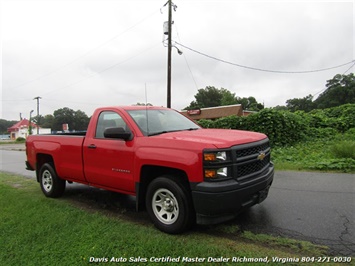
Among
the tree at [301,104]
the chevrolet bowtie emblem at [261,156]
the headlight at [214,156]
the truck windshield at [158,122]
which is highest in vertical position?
the tree at [301,104]

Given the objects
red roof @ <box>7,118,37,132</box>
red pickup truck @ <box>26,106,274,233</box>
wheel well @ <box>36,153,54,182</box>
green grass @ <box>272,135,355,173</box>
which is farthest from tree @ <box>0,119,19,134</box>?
red pickup truck @ <box>26,106,274,233</box>

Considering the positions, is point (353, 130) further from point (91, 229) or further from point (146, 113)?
point (91, 229)

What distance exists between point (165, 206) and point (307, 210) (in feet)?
7.90

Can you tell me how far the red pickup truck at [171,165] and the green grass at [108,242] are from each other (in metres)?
0.30

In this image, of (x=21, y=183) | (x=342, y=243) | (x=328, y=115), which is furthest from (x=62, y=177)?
(x=328, y=115)

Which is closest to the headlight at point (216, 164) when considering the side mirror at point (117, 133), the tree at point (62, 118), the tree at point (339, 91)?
the side mirror at point (117, 133)

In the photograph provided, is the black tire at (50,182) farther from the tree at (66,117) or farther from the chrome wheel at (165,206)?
the tree at (66,117)

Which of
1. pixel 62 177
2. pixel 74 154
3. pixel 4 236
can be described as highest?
pixel 74 154

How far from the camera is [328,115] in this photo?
1650 centimetres

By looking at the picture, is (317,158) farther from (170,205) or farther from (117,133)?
(117,133)

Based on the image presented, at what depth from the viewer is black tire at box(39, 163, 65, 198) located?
578 centimetres

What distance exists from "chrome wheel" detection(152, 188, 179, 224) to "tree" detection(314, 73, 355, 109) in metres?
66.0

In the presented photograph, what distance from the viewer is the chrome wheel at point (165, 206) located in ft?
11.9

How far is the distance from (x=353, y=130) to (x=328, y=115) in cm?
312
